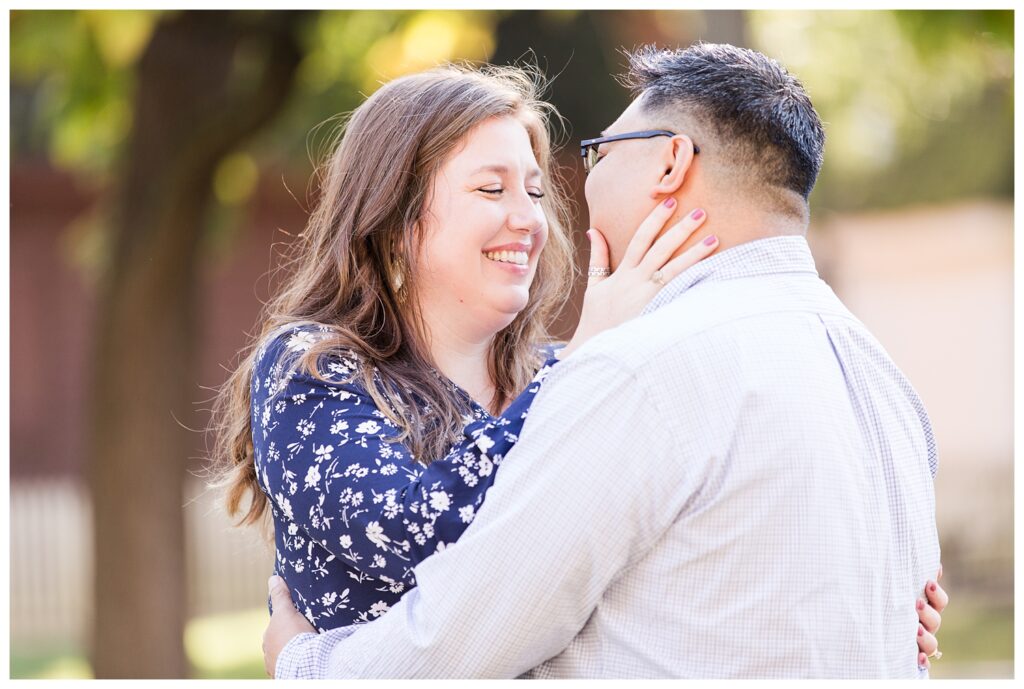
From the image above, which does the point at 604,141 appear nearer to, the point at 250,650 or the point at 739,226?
the point at 739,226

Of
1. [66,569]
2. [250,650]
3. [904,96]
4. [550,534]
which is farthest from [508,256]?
[904,96]

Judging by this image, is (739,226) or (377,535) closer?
(739,226)

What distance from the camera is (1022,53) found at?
5.27 metres

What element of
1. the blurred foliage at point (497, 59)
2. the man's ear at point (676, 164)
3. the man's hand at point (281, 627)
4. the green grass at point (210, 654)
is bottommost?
the green grass at point (210, 654)

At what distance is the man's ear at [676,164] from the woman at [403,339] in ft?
0.15

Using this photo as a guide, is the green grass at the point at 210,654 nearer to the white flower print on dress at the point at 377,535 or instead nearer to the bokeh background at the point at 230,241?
the bokeh background at the point at 230,241

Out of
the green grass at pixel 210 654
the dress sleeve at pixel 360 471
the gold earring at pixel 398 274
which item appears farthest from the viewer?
the green grass at pixel 210 654

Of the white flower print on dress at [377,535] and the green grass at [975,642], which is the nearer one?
the white flower print on dress at [377,535]

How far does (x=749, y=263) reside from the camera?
2.08 metres

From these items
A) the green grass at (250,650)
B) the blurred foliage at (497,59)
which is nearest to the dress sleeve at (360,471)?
the blurred foliage at (497,59)

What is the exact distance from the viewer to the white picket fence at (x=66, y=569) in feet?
38.0

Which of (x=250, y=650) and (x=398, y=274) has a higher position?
(x=398, y=274)

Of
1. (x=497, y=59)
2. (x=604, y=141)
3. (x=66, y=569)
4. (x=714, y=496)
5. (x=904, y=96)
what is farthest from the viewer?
(x=904, y=96)

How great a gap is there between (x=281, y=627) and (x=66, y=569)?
1012 cm
